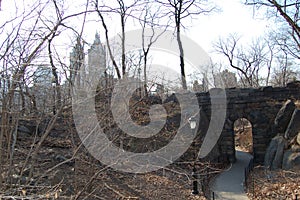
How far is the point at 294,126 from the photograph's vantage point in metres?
11.6

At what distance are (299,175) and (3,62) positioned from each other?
8.66 meters

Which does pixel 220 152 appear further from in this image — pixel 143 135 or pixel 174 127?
pixel 143 135

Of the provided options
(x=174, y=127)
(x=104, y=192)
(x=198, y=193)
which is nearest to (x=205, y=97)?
(x=174, y=127)

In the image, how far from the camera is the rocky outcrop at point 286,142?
10.2 metres

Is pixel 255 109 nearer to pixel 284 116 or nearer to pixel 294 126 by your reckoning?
pixel 284 116

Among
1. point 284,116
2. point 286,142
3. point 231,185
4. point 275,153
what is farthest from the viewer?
point 284,116

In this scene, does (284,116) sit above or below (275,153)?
above

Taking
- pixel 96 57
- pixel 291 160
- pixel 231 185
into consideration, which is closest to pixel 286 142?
pixel 291 160

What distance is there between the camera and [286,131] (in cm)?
1192

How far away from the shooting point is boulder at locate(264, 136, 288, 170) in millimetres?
10812

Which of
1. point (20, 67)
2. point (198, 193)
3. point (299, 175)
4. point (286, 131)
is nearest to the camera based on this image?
point (20, 67)

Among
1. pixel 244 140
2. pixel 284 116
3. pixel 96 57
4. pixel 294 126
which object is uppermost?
pixel 96 57

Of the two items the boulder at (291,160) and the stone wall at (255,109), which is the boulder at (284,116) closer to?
the stone wall at (255,109)

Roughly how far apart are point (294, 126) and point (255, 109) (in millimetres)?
2128
